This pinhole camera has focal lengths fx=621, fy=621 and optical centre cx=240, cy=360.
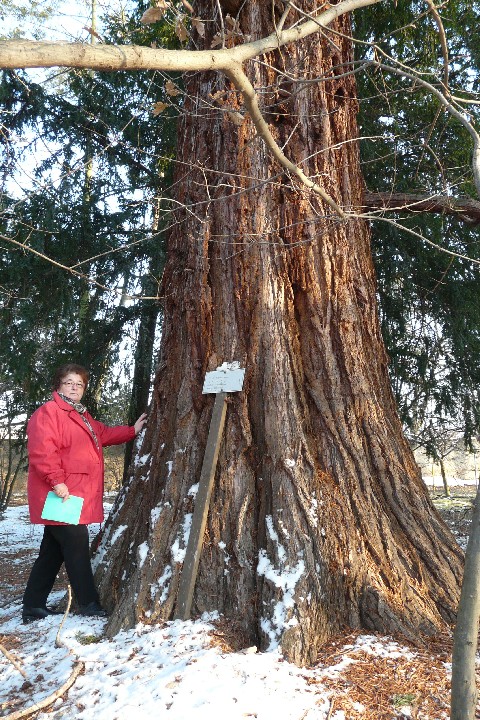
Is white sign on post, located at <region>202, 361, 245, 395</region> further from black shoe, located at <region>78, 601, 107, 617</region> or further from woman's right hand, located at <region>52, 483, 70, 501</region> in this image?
black shoe, located at <region>78, 601, 107, 617</region>

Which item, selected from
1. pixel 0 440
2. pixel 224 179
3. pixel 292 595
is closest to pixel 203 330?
pixel 224 179

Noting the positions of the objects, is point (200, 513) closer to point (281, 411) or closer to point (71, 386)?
point (281, 411)

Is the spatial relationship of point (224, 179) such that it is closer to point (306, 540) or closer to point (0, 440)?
point (306, 540)

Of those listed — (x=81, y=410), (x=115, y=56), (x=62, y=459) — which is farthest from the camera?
(x=81, y=410)

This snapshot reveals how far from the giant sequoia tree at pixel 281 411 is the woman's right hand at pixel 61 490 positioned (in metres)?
0.40

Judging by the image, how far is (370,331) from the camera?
3924mm

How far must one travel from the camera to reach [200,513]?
3.34 metres

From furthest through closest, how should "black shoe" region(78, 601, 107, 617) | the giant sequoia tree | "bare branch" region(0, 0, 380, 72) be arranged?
1. "black shoe" region(78, 601, 107, 617)
2. the giant sequoia tree
3. "bare branch" region(0, 0, 380, 72)

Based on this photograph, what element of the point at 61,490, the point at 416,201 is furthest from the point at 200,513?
the point at 416,201

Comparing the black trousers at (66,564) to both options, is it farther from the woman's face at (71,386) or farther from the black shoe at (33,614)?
the woman's face at (71,386)

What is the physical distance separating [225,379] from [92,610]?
151 centimetres

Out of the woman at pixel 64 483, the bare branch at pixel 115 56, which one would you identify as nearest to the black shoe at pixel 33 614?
the woman at pixel 64 483

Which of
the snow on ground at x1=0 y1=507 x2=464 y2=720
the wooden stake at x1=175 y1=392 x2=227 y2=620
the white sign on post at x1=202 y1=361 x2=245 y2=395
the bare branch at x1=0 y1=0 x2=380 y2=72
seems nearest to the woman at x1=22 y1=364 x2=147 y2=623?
the snow on ground at x1=0 y1=507 x2=464 y2=720

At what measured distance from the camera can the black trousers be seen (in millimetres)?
3611
